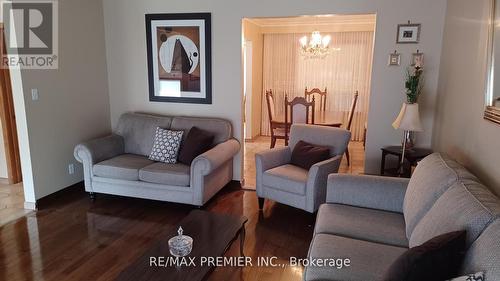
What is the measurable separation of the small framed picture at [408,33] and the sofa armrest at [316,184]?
1.43m

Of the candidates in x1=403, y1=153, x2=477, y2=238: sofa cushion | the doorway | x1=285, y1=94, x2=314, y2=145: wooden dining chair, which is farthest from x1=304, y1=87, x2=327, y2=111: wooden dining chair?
the doorway

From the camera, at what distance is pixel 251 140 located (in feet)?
22.1

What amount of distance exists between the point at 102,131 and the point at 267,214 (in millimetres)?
2434

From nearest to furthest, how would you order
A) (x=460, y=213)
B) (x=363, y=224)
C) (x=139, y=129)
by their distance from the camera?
1. (x=460, y=213)
2. (x=363, y=224)
3. (x=139, y=129)

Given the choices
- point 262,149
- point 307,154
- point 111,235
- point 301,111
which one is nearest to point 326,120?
point 301,111

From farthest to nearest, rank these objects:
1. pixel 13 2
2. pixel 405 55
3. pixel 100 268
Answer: pixel 405 55, pixel 13 2, pixel 100 268

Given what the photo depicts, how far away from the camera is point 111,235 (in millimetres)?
2912

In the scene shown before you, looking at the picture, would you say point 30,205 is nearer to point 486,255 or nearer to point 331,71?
point 486,255

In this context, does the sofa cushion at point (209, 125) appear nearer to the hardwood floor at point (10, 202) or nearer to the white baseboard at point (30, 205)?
the white baseboard at point (30, 205)

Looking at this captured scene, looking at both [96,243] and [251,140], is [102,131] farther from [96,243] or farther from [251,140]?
[251,140]

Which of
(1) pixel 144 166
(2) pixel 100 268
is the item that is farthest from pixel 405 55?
(2) pixel 100 268

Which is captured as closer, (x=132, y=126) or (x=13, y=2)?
(x=13, y=2)

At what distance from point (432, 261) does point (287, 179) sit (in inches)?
74.4

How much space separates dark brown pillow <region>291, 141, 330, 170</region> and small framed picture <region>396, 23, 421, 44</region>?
130 centimetres
